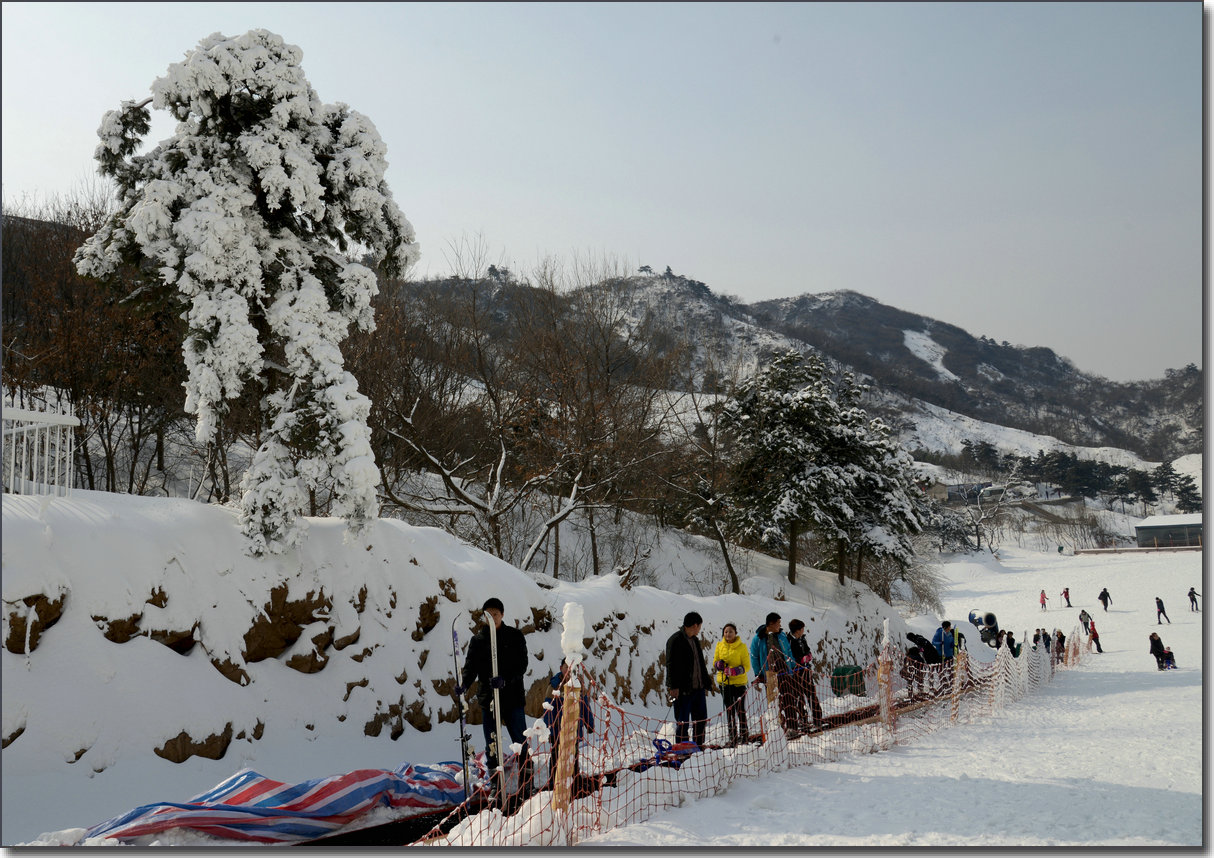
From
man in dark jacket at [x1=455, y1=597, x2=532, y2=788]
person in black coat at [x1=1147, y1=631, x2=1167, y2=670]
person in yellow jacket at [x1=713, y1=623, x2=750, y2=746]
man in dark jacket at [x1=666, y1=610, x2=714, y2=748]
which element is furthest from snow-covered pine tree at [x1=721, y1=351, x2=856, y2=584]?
man in dark jacket at [x1=455, y1=597, x2=532, y2=788]

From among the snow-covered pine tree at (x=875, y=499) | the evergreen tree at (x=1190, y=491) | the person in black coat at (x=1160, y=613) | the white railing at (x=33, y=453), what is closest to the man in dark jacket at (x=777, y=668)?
the evergreen tree at (x=1190, y=491)

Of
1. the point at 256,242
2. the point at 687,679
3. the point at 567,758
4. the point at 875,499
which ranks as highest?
the point at 256,242

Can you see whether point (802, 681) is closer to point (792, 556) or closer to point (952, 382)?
point (792, 556)

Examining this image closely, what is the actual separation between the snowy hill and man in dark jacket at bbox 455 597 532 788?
6.31 ft

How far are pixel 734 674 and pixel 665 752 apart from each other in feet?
6.43

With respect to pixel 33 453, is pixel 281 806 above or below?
below

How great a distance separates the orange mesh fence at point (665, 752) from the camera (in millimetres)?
4531

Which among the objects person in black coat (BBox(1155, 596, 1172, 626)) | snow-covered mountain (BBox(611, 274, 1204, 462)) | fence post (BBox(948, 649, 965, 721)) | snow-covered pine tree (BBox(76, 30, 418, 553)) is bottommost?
person in black coat (BBox(1155, 596, 1172, 626))

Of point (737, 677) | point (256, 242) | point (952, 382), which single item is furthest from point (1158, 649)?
point (952, 382)

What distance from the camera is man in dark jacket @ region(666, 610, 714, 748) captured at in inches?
273

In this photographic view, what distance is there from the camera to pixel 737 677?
25.0 ft

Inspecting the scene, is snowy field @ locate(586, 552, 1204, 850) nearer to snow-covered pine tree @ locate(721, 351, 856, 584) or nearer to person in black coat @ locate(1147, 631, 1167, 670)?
person in black coat @ locate(1147, 631, 1167, 670)

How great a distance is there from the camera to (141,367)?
A: 15328mm

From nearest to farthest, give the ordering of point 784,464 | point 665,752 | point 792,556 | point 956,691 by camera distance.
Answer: point 665,752 → point 956,691 → point 792,556 → point 784,464
